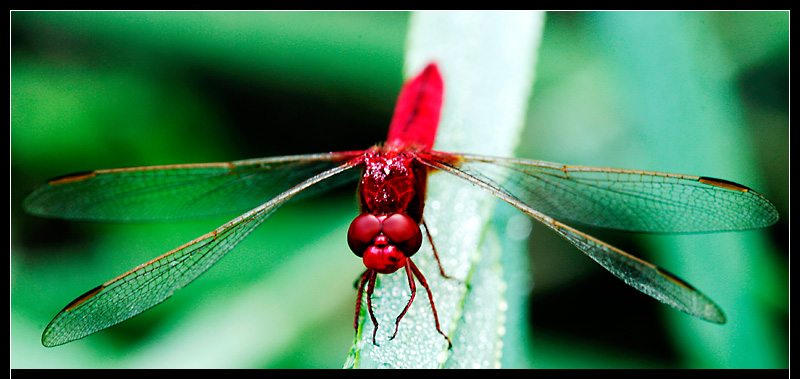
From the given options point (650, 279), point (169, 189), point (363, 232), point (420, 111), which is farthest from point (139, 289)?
point (650, 279)

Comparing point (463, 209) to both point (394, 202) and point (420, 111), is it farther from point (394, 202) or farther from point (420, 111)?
point (420, 111)

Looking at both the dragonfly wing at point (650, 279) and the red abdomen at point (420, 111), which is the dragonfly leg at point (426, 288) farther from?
the red abdomen at point (420, 111)

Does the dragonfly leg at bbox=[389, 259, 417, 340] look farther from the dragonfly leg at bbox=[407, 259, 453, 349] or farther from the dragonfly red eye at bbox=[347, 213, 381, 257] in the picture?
the dragonfly red eye at bbox=[347, 213, 381, 257]

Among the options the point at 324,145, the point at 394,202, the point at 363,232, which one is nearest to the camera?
the point at 363,232

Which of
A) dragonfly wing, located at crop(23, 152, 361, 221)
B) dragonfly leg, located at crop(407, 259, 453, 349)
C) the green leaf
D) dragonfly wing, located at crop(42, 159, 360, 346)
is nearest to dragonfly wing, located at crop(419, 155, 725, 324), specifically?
the green leaf

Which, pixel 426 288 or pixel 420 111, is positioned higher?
pixel 420 111

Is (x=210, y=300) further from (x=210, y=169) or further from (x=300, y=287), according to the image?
(x=210, y=169)
